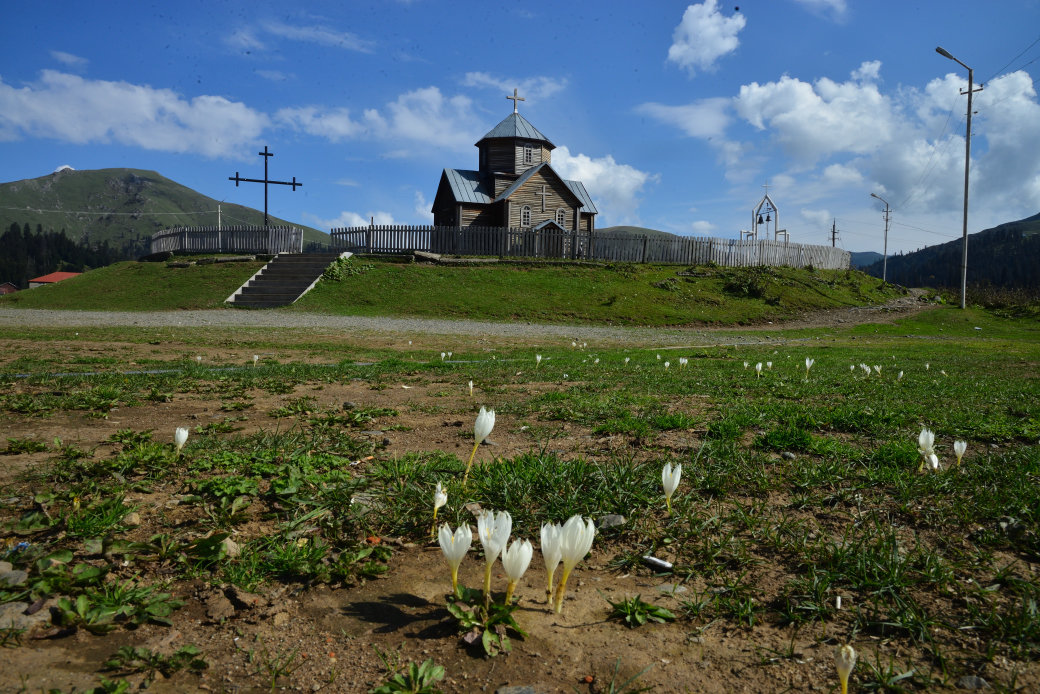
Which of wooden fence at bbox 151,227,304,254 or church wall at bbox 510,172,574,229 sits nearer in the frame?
wooden fence at bbox 151,227,304,254

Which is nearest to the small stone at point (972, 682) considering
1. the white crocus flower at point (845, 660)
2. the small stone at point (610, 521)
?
the white crocus flower at point (845, 660)

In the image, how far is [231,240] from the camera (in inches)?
1700

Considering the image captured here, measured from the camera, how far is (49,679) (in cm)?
179

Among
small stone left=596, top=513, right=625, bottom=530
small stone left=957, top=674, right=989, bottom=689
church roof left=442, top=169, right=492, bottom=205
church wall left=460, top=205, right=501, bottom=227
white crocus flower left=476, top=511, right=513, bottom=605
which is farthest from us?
church wall left=460, top=205, right=501, bottom=227

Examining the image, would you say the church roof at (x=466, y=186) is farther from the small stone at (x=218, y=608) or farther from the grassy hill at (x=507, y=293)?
the small stone at (x=218, y=608)

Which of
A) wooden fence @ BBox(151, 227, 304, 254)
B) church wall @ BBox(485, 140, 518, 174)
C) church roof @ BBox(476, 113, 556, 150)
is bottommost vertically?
wooden fence @ BBox(151, 227, 304, 254)

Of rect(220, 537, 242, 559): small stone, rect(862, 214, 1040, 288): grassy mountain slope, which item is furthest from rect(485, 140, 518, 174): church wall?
rect(862, 214, 1040, 288): grassy mountain slope

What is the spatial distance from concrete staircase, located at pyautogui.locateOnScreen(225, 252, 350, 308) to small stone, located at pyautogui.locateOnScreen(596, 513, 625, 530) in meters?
28.3

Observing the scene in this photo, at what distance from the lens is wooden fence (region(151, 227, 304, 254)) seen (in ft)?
135

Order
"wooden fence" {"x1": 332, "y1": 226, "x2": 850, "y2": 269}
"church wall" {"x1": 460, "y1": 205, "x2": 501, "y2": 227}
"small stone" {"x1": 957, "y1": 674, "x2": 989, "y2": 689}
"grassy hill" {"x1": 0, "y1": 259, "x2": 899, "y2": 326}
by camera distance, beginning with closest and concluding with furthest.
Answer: "small stone" {"x1": 957, "y1": 674, "x2": 989, "y2": 689} < "grassy hill" {"x1": 0, "y1": 259, "x2": 899, "y2": 326} < "wooden fence" {"x1": 332, "y1": 226, "x2": 850, "y2": 269} < "church wall" {"x1": 460, "y1": 205, "x2": 501, "y2": 227}

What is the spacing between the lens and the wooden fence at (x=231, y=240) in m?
41.2

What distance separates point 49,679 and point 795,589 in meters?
2.66

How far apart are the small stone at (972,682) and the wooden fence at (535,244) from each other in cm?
3804

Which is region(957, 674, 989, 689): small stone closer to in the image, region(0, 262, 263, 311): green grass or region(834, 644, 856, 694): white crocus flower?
region(834, 644, 856, 694): white crocus flower
